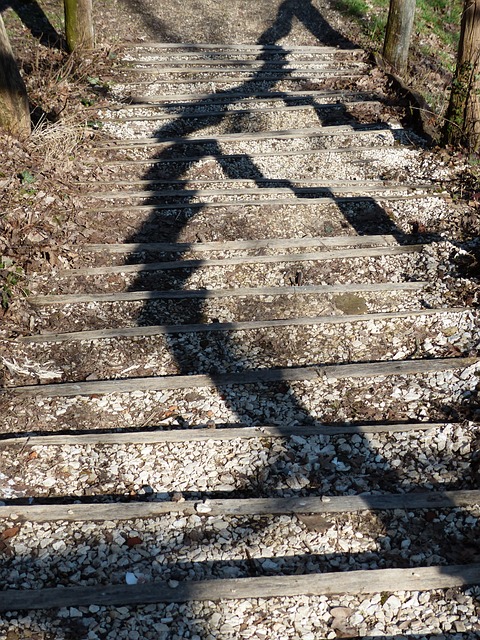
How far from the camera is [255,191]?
6270mm

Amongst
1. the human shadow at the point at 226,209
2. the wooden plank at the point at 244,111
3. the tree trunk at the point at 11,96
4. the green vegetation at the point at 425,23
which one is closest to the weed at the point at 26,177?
the tree trunk at the point at 11,96

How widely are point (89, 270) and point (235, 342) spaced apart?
1540 mm

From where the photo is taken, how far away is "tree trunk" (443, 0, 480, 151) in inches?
246

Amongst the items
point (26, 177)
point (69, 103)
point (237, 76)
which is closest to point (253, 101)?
point (237, 76)

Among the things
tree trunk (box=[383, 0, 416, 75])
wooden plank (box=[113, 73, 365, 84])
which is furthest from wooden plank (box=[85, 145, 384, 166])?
tree trunk (box=[383, 0, 416, 75])

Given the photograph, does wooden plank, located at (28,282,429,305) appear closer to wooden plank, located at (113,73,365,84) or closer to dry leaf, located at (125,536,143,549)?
dry leaf, located at (125,536,143,549)

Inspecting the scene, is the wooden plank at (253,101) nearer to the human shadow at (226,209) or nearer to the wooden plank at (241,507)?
the human shadow at (226,209)

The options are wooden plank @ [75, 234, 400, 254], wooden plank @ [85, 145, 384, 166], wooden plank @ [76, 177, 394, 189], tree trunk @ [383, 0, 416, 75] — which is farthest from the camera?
tree trunk @ [383, 0, 416, 75]

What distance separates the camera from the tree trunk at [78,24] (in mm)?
9320

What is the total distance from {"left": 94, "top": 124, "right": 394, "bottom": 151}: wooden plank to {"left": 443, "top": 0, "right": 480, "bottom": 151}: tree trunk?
36.2 inches

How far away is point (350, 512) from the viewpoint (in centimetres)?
312

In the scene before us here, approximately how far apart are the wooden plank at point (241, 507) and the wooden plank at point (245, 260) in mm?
2454

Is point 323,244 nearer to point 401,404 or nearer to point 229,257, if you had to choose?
point 229,257

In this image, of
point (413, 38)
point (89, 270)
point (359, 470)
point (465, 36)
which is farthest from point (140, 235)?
point (413, 38)
